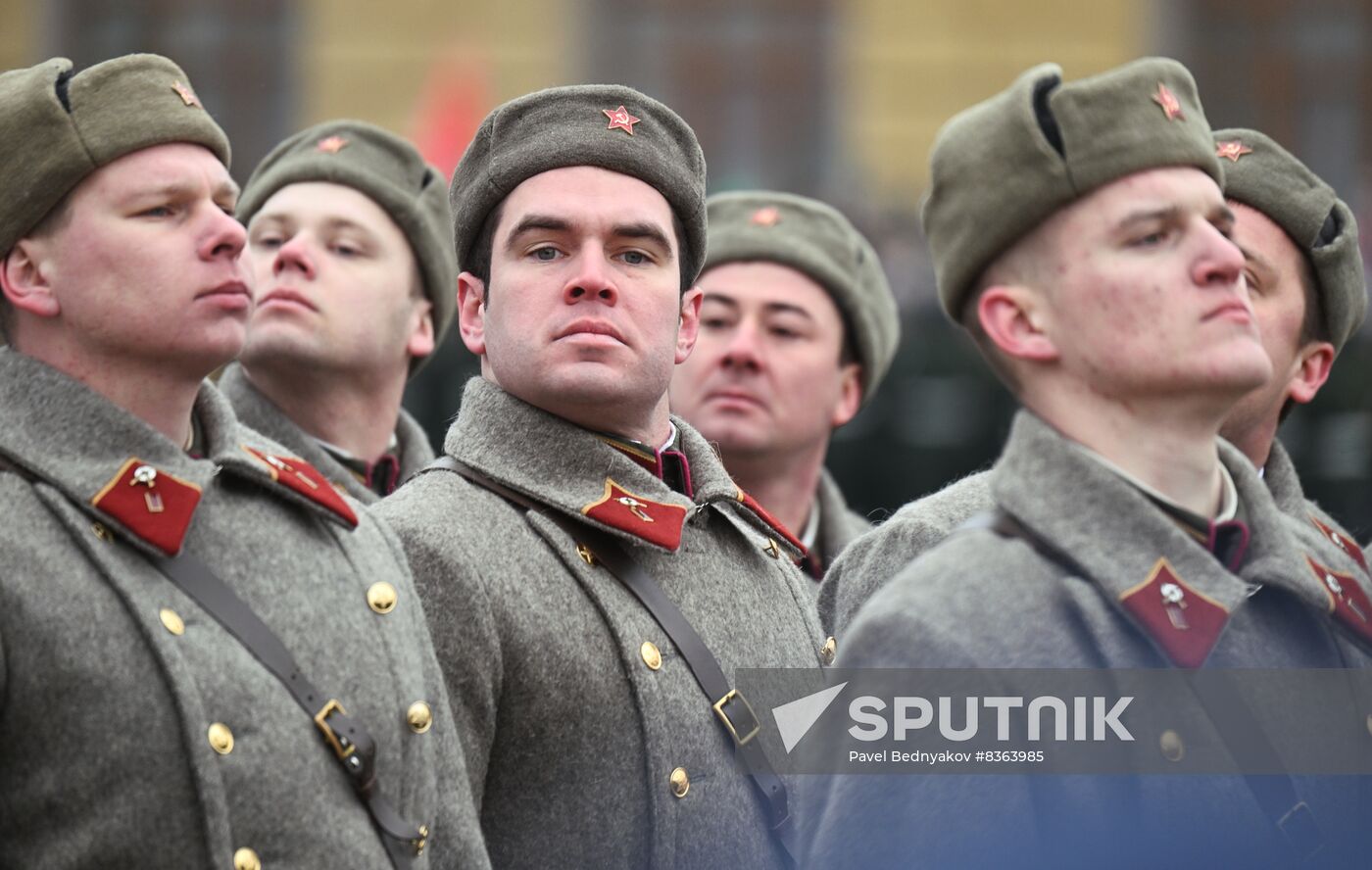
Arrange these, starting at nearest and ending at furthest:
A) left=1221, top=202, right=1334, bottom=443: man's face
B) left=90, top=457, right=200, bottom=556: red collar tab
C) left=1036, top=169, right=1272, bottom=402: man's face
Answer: left=1036, top=169, right=1272, bottom=402: man's face < left=90, top=457, right=200, bottom=556: red collar tab < left=1221, top=202, right=1334, bottom=443: man's face

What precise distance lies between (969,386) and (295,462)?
714 centimetres

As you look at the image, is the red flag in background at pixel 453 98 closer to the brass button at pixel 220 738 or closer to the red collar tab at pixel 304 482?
the red collar tab at pixel 304 482

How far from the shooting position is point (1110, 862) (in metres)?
2.77

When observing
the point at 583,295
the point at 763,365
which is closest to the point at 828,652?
the point at 583,295

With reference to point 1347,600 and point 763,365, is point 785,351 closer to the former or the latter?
point 763,365

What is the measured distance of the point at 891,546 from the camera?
3955mm

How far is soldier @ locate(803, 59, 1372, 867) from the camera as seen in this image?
Answer: 2.82 meters

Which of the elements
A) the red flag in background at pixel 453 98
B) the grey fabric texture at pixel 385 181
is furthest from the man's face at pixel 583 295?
the red flag in background at pixel 453 98

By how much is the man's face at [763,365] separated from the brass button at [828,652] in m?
1.59

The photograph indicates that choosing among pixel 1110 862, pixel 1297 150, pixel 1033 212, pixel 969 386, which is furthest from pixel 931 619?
pixel 1297 150

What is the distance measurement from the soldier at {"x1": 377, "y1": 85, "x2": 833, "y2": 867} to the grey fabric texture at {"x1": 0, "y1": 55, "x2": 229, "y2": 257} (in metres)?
0.59

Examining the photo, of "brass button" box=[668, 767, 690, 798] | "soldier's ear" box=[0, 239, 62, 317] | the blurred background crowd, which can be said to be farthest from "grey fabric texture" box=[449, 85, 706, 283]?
the blurred background crowd

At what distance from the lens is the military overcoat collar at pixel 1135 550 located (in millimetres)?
2869

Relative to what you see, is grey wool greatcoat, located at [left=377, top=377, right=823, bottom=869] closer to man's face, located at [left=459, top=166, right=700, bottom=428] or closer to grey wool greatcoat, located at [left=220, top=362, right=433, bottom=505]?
man's face, located at [left=459, top=166, right=700, bottom=428]
